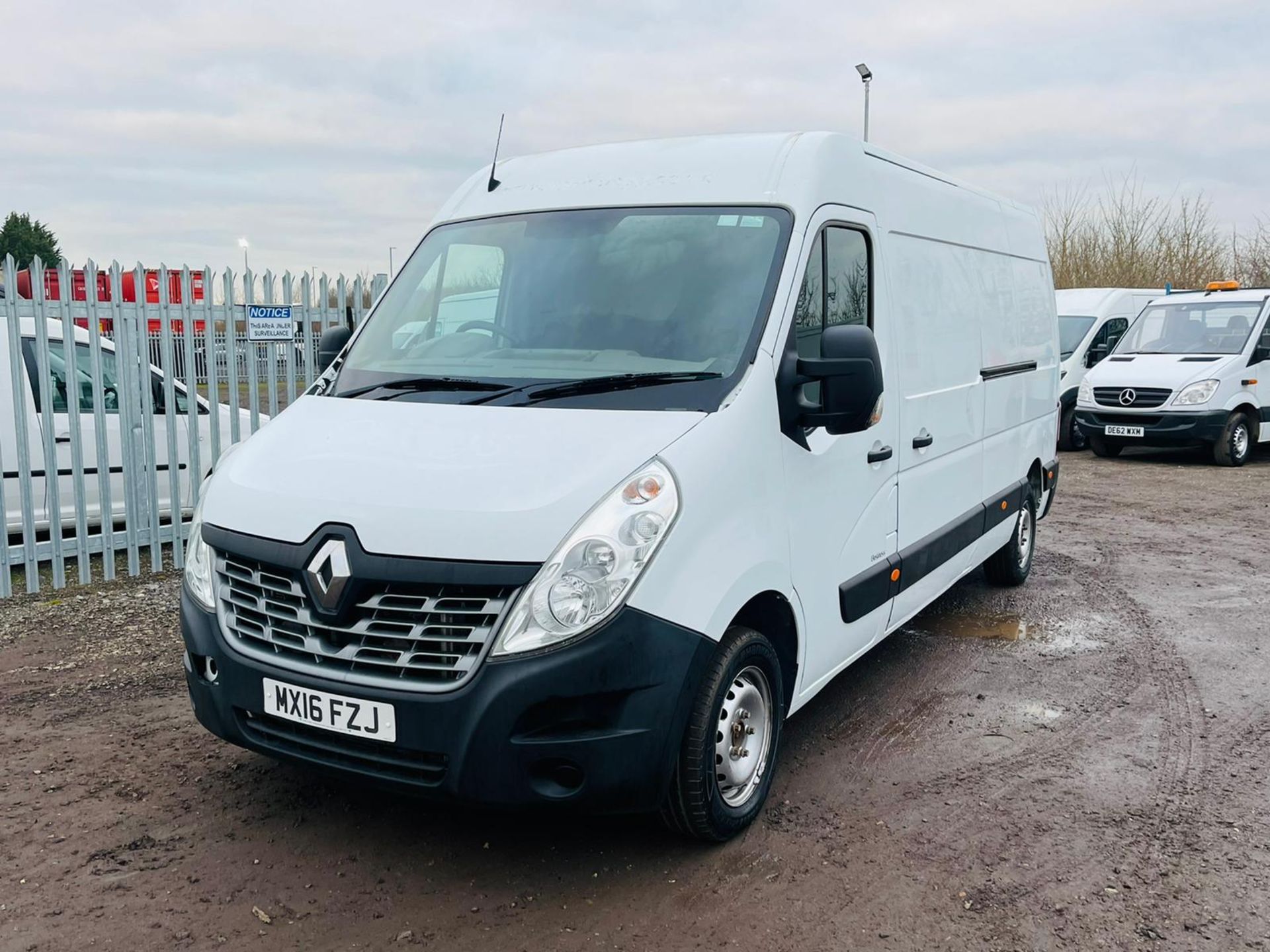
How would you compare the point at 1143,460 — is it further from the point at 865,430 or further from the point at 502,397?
the point at 502,397

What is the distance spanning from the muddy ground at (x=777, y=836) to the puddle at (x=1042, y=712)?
0.01 m

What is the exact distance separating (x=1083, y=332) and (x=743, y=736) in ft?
46.4

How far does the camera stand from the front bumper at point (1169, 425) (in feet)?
44.5

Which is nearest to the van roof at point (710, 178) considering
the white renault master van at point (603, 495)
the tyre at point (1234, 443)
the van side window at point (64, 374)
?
the white renault master van at point (603, 495)

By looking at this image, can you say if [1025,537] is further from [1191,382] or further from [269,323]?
[1191,382]

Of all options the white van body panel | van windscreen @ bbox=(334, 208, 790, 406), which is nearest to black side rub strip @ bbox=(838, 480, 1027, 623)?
van windscreen @ bbox=(334, 208, 790, 406)

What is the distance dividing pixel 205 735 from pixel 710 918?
235 cm

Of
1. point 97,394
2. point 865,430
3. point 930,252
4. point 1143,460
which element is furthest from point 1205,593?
point 1143,460

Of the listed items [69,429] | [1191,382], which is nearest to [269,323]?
[69,429]

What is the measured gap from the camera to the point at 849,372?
361 centimetres

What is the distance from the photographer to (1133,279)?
28.5 meters

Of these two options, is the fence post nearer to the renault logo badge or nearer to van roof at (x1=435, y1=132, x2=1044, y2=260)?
van roof at (x1=435, y1=132, x2=1044, y2=260)

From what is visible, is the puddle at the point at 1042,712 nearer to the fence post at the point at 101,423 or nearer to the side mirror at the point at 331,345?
the side mirror at the point at 331,345

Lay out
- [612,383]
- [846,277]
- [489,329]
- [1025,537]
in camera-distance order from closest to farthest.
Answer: [612,383]
[489,329]
[846,277]
[1025,537]
